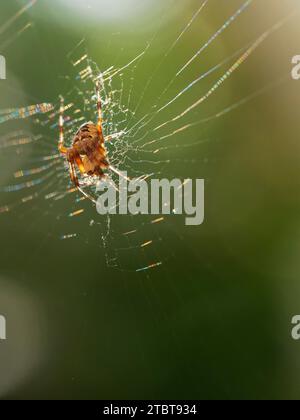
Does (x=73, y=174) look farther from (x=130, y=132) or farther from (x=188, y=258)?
(x=188, y=258)

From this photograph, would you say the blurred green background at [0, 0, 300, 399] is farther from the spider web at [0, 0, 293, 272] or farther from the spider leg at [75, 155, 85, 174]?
the spider leg at [75, 155, 85, 174]

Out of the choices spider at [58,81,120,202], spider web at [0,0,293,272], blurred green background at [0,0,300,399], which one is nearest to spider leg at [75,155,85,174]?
spider at [58,81,120,202]

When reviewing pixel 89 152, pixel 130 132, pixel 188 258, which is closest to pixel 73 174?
pixel 89 152

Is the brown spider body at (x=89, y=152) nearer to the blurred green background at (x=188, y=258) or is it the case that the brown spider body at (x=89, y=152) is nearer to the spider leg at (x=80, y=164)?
the spider leg at (x=80, y=164)

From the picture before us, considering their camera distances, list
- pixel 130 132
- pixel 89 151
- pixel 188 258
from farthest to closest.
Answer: pixel 188 258 → pixel 130 132 → pixel 89 151

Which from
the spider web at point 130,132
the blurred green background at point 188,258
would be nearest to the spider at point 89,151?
the spider web at point 130,132
